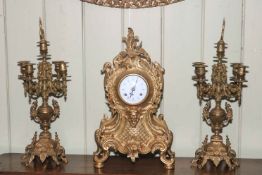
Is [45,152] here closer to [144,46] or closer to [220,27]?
[144,46]

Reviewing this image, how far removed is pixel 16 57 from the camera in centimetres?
125

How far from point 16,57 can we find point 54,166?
0.36m

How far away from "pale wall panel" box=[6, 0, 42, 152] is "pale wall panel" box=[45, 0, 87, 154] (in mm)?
48

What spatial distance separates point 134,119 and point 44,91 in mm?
244

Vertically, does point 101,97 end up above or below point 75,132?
above

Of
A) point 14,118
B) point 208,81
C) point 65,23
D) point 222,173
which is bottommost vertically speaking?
point 222,173

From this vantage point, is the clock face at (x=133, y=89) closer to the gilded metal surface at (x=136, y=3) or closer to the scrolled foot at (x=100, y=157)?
the scrolled foot at (x=100, y=157)

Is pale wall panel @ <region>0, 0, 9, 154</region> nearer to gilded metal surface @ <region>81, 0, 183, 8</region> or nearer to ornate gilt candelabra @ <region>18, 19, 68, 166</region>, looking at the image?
ornate gilt candelabra @ <region>18, 19, 68, 166</region>

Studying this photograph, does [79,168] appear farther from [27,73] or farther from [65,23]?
[65,23]

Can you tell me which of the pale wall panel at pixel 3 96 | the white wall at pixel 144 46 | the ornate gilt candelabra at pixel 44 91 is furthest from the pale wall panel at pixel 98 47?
the pale wall panel at pixel 3 96

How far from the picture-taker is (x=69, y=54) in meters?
1.23

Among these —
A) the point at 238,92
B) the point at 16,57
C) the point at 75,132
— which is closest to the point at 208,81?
the point at 238,92

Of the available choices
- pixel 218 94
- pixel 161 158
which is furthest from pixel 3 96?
pixel 218 94

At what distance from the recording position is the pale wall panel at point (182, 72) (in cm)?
119
